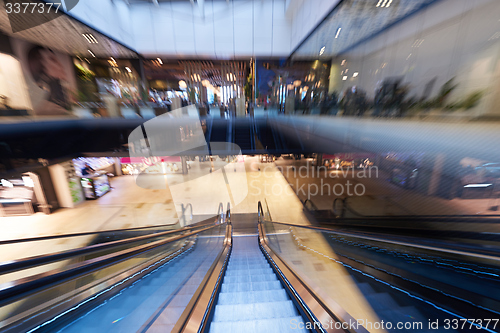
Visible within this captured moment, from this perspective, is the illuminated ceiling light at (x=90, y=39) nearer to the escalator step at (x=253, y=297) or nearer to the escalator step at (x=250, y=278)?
the escalator step at (x=250, y=278)

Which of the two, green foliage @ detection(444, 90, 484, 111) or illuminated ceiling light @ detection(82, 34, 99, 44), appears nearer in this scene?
green foliage @ detection(444, 90, 484, 111)

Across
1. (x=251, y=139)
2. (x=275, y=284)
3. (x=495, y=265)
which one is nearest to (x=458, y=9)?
(x=495, y=265)

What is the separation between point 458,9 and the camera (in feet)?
8.33

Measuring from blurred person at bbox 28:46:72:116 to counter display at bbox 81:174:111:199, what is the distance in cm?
290

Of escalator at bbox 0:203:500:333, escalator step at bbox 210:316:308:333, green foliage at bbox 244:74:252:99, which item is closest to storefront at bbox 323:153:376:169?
escalator at bbox 0:203:500:333

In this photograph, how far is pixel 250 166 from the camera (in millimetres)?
12008

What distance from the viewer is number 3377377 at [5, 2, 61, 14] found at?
210 inches

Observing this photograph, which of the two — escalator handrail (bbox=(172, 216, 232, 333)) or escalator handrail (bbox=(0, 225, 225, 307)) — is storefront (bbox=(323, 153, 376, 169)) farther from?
escalator handrail (bbox=(0, 225, 225, 307))

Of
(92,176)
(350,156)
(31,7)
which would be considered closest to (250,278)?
(350,156)

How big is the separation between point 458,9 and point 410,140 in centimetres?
181

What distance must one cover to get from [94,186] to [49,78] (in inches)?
182

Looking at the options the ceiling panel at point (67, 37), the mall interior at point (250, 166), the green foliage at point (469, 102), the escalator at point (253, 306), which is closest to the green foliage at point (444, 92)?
the mall interior at point (250, 166)

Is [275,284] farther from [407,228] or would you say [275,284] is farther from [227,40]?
[227,40]

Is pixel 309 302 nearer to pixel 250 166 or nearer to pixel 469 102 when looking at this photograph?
pixel 469 102
